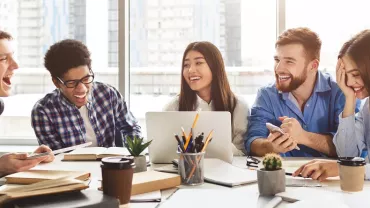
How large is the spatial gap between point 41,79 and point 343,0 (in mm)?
2392

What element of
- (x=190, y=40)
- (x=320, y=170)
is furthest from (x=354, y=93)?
(x=190, y=40)

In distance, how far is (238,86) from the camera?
334 centimetres

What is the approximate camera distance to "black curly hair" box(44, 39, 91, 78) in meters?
2.43

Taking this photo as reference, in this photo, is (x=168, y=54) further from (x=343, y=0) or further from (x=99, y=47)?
(x=343, y=0)

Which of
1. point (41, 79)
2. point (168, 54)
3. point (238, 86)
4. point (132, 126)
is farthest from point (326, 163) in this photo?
point (41, 79)

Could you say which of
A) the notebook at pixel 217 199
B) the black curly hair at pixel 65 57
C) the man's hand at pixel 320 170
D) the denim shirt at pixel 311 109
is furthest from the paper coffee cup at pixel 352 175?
the black curly hair at pixel 65 57

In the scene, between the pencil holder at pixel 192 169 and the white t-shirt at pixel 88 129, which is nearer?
the pencil holder at pixel 192 169

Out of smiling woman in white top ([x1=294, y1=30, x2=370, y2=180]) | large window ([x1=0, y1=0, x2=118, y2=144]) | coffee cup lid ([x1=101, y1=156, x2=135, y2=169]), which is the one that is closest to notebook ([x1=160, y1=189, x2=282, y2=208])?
coffee cup lid ([x1=101, y1=156, x2=135, y2=169])

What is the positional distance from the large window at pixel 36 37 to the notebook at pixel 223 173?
1920 mm

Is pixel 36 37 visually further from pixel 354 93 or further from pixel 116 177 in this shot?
pixel 116 177

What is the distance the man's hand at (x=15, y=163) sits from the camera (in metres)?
1.64

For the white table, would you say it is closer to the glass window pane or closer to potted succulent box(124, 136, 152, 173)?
potted succulent box(124, 136, 152, 173)

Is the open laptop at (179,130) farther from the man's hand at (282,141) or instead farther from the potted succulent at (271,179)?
the potted succulent at (271,179)

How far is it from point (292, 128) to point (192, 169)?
2.50 ft
